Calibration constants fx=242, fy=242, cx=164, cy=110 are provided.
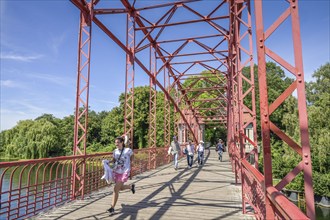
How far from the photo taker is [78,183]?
6.99 meters

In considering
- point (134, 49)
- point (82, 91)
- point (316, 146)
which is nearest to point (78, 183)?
point (82, 91)

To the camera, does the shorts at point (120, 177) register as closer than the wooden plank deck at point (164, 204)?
No

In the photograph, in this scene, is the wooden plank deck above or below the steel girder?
below

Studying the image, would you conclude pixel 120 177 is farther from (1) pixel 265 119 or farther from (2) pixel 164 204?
(1) pixel 265 119

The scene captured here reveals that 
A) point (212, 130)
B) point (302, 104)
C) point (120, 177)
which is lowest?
point (120, 177)

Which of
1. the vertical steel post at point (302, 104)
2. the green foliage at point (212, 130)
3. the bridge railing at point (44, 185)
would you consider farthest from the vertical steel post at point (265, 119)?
the green foliage at point (212, 130)

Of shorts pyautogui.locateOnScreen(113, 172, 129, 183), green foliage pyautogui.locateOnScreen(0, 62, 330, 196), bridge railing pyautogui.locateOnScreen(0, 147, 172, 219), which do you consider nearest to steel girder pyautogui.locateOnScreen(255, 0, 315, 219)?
shorts pyautogui.locateOnScreen(113, 172, 129, 183)

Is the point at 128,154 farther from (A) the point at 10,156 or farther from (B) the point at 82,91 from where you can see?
(A) the point at 10,156

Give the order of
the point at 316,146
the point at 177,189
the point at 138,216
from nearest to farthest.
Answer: the point at 138,216
the point at 177,189
the point at 316,146

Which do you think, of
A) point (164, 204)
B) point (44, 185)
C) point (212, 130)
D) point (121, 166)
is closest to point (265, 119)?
point (121, 166)

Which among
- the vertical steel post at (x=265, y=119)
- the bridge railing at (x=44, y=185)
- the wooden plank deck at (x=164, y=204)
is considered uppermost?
the vertical steel post at (x=265, y=119)

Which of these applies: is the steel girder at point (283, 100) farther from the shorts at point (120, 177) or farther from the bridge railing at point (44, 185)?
the bridge railing at point (44, 185)

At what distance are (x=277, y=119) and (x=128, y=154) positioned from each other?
36.8 metres

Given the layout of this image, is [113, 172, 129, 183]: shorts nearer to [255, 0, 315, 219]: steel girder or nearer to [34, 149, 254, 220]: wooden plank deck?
[34, 149, 254, 220]: wooden plank deck
